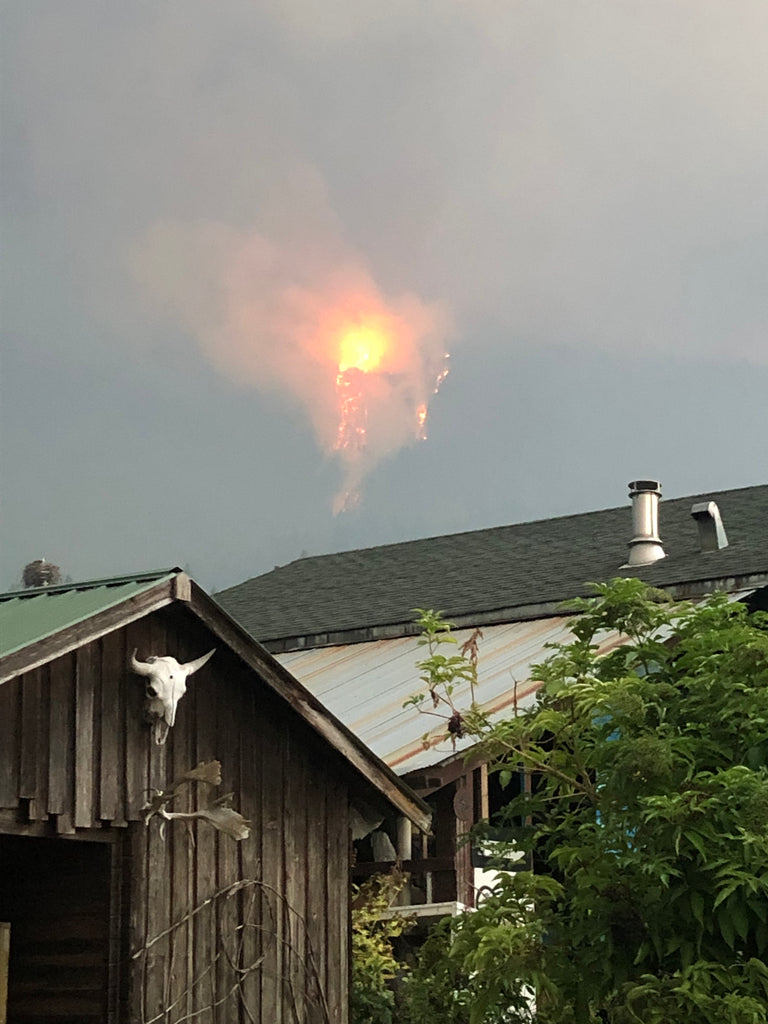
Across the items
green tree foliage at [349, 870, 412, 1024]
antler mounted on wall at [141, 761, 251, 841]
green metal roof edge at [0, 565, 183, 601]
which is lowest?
green tree foliage at [349, 870, 412, 1024]

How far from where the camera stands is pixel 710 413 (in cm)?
18688

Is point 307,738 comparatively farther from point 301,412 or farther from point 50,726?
point 301,412

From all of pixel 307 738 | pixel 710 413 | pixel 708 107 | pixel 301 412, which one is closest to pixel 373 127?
pixel 708 107

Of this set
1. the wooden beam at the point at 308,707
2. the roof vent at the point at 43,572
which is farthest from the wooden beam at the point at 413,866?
the roof vent at the point at 43,572

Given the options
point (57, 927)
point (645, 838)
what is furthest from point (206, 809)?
point (645, 838)

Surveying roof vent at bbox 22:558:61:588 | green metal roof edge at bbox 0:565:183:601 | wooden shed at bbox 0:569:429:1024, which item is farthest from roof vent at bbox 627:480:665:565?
green metal roof edge at bbox 0:565:183:601

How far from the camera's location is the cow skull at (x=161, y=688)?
10.5m

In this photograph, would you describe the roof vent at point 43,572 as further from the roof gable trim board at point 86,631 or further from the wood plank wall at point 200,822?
the roof gable trim board at point 86,631

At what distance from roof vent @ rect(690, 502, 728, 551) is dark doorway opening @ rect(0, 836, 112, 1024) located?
525 inches

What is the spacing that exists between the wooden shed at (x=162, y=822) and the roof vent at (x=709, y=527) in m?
11.4

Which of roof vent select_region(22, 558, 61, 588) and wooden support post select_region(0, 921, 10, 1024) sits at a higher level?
roof vent select_region(22, 558, 61, 588)

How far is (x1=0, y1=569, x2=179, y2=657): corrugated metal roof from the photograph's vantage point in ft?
32.2

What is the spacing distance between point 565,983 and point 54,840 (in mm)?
3361

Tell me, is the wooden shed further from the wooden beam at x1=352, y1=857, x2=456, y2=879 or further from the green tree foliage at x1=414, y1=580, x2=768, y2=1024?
the wooden beam at x1=352, y1=857, x2=456, y2=879
